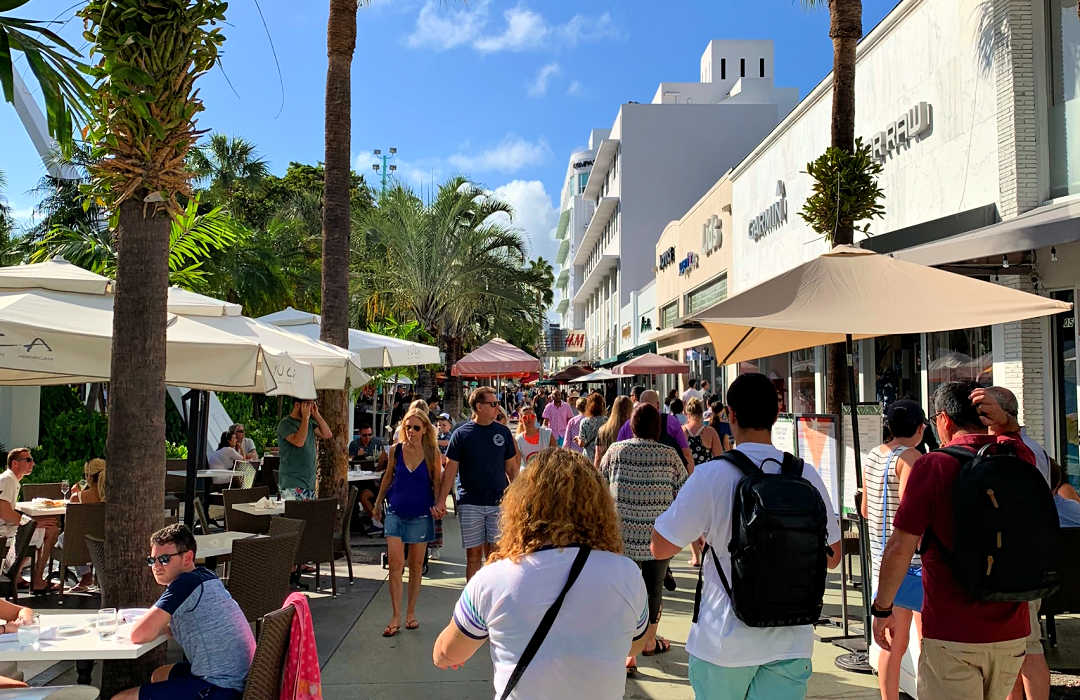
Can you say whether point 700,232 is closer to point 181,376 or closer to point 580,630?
point 181,376

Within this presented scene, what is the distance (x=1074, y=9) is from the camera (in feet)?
32.2

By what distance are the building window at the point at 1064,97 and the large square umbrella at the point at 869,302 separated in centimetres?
541

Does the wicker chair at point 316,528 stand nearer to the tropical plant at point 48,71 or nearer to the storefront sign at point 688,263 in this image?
the tropical plant at point 48,71

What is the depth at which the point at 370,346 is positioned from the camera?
44.7 ft

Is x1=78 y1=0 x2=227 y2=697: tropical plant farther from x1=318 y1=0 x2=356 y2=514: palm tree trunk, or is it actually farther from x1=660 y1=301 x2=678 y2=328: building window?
x1=660 y1=301 x2=678 y2=328: building window

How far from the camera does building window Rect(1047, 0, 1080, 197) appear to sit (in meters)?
9.59

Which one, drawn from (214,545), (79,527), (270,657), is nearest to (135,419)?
Result: (270,657)

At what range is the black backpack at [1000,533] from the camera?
3338 millimetres

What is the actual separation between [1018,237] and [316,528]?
719 cm

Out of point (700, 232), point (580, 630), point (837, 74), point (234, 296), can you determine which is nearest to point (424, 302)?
point (234, 296)

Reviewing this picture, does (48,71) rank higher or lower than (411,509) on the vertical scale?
higher

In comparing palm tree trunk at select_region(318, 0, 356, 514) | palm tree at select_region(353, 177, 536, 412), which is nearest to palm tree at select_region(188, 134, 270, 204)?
palm tree at select_region(353, 177, 536, 412)

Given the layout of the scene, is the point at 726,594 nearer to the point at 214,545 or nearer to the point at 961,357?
the point at 214,545

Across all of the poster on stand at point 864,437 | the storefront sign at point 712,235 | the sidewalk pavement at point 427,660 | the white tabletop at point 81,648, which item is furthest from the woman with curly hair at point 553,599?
the storefront sign at point 712,235
